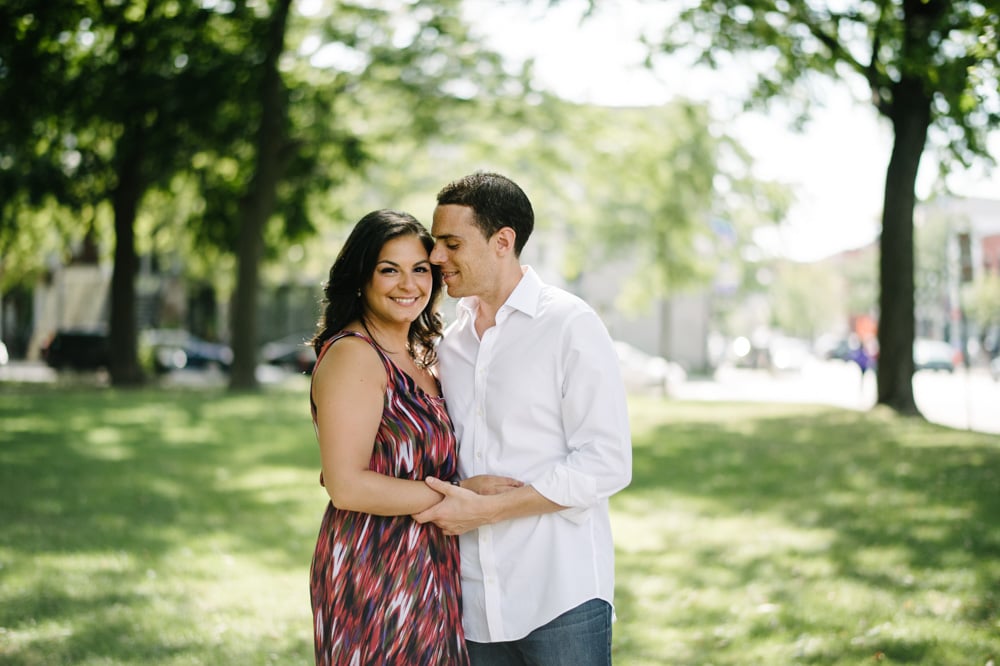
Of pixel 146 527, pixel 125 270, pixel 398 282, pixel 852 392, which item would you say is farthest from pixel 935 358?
pixel 398 282

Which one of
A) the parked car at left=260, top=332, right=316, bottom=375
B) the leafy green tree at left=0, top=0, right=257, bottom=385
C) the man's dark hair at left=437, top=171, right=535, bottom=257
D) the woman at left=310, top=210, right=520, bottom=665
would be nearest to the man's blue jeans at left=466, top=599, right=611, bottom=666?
the woman at left=310, top=210, right=520, bottom=665

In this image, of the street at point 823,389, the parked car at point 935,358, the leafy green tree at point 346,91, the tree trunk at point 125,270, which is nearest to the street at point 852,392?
the street at point 823,389

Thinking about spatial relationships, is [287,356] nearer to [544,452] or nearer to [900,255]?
[900,255]

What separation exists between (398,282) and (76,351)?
37083 millimetres

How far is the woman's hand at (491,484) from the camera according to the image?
9.87 feet

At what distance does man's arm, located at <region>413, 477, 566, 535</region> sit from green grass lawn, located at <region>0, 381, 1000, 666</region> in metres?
2.98

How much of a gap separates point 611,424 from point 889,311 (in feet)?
53.9

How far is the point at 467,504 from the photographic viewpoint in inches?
118

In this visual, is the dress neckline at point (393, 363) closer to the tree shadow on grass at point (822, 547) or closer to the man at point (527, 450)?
the man at point (527, 450)

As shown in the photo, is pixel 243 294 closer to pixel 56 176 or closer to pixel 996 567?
pixel 56 176

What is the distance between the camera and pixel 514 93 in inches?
934

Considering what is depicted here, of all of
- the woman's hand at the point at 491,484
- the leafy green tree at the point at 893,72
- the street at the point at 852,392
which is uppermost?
the leafy green tree at the point at 893,72

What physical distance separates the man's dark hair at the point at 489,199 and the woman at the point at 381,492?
232 millimetres

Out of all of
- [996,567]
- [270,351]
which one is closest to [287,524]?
[996,567]
